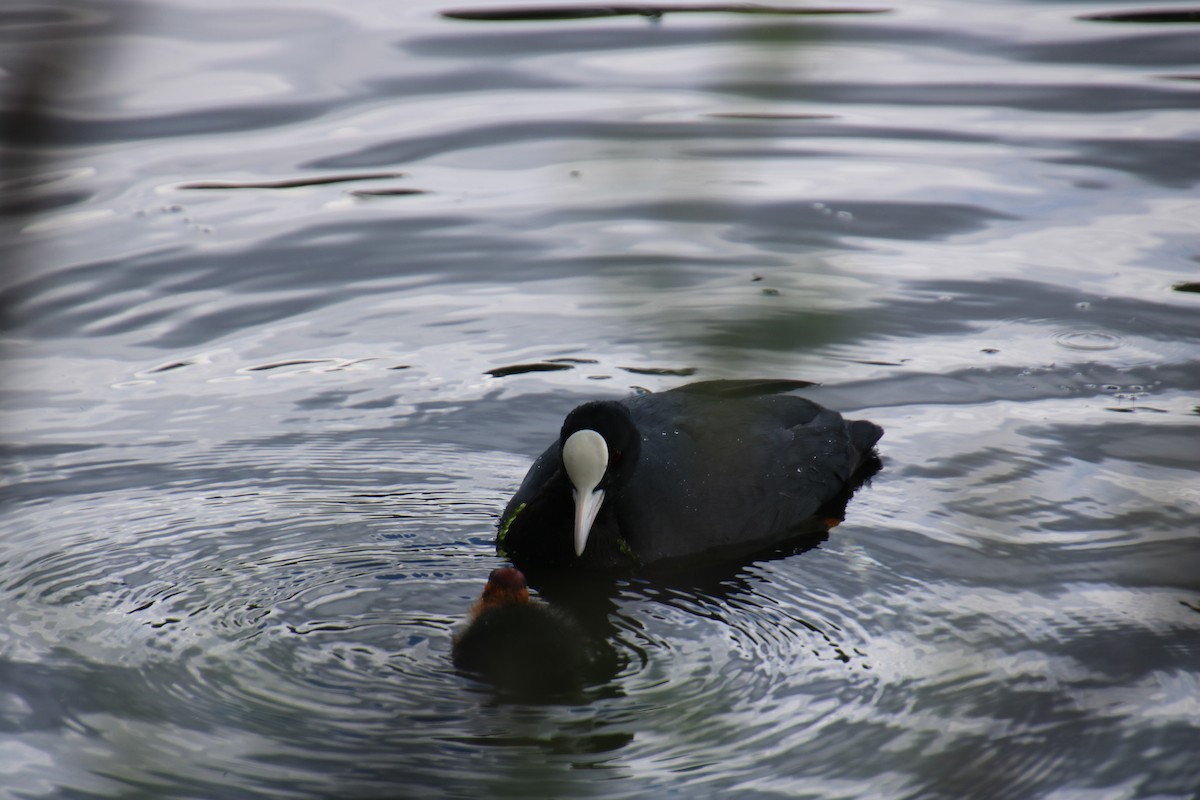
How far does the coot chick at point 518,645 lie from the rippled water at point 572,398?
0.32 feet

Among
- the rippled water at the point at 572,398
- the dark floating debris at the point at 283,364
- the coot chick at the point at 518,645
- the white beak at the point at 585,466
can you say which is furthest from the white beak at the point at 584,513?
the dark floating debris at the point at 283,364

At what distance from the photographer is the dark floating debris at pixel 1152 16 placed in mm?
13477

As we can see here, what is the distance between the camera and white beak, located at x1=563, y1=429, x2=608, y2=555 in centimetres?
536

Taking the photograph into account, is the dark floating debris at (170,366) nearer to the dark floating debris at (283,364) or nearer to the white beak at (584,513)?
the dark floating debris at (283,364)

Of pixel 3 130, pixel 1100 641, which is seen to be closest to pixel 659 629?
pixel 1100 641

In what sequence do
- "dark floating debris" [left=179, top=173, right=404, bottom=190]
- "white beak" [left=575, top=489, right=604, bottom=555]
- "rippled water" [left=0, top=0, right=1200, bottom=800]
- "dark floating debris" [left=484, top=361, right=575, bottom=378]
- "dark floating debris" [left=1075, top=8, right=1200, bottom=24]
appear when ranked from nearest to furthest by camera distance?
"rippled water" [left=0, top=0, right=1200, bottom=800] < "white beak" [left=575, top=489, right=604, bottom=555] < "dark floating debris" [left=484, top=361, right=575, bottom=378] < "dark floating debris" [left=179, top=173, right=404, bottom=190] < "dark floating debris" [left=1075, top=8, right=1200, bottom=24]

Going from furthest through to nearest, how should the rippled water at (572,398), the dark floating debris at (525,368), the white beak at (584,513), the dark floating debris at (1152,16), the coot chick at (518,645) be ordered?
the dark floating debris at (1152,16) < the dark floating debris at (525,368) < the white beak at (584,513) < the coot chick at (518,645) < the rippled water at (572,398)

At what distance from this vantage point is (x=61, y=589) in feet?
16.0

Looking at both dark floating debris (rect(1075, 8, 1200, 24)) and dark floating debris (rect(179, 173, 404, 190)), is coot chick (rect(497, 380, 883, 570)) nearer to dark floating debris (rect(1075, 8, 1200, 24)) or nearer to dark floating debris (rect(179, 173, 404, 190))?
dark floating debris (rect(179, 173, 404, 190))

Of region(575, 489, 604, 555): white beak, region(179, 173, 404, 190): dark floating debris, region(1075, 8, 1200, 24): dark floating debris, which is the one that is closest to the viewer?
region(575, 489, 604, 555): white beak

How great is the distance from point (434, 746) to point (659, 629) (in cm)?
109

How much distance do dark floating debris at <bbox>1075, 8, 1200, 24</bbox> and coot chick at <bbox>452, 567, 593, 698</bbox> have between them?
11013 millimetres

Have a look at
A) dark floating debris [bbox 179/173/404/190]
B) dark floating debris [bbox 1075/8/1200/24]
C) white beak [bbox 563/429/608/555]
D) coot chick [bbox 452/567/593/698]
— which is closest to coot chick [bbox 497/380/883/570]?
white beak [bbox 563/429/608/555]

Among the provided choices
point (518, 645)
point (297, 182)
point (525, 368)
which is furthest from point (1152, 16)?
point (518, 645)
